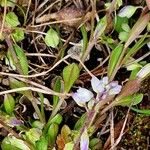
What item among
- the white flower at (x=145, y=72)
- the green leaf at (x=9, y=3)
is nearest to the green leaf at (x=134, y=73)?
the white flower at (x=145, y=72)

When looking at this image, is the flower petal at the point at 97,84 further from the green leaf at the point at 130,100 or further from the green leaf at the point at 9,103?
the green leaf at the point at 9,103

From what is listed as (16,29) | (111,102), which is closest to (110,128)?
(111,102)

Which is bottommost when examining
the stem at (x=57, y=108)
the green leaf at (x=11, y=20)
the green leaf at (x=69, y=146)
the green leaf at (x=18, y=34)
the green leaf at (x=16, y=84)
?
the green leaf at (x=69, y=146)

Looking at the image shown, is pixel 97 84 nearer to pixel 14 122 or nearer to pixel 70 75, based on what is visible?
pixel 70 75

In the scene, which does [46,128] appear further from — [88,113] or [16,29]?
[16,29]

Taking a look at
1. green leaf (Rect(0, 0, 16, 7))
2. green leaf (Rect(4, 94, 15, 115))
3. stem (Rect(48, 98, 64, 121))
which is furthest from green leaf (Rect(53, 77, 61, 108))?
green leaf (Rect(0, 0, 16, 7))

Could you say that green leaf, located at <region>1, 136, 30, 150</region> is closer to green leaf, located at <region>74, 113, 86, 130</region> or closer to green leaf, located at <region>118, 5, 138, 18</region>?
green leaf, located at <region>74, 113, 86, 130</region>

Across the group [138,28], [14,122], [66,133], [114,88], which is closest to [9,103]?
[14,122]
